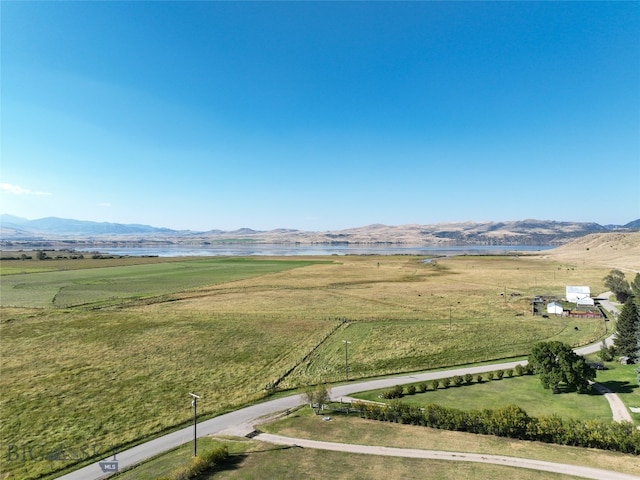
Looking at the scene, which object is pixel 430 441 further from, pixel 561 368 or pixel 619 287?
pixel 619 287

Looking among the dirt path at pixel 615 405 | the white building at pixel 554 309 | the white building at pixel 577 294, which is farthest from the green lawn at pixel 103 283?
the white building at pixel 577 294

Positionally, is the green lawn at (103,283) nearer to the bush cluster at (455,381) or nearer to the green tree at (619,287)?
the bush cluster at (455,381)

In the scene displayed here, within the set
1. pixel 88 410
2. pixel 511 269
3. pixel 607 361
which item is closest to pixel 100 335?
pixel 88 410

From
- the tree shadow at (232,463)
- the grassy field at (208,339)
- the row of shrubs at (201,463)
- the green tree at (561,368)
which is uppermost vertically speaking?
the green tree at (561,368)

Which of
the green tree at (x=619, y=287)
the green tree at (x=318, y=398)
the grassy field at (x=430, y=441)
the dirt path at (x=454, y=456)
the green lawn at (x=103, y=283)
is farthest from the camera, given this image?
the green lawn at (x=103, y=283)

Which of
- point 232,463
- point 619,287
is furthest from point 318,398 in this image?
point 619,287

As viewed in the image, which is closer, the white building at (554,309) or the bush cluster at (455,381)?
the bush cluster at (455,381)

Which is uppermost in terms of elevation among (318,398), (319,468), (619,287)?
(619,287)
